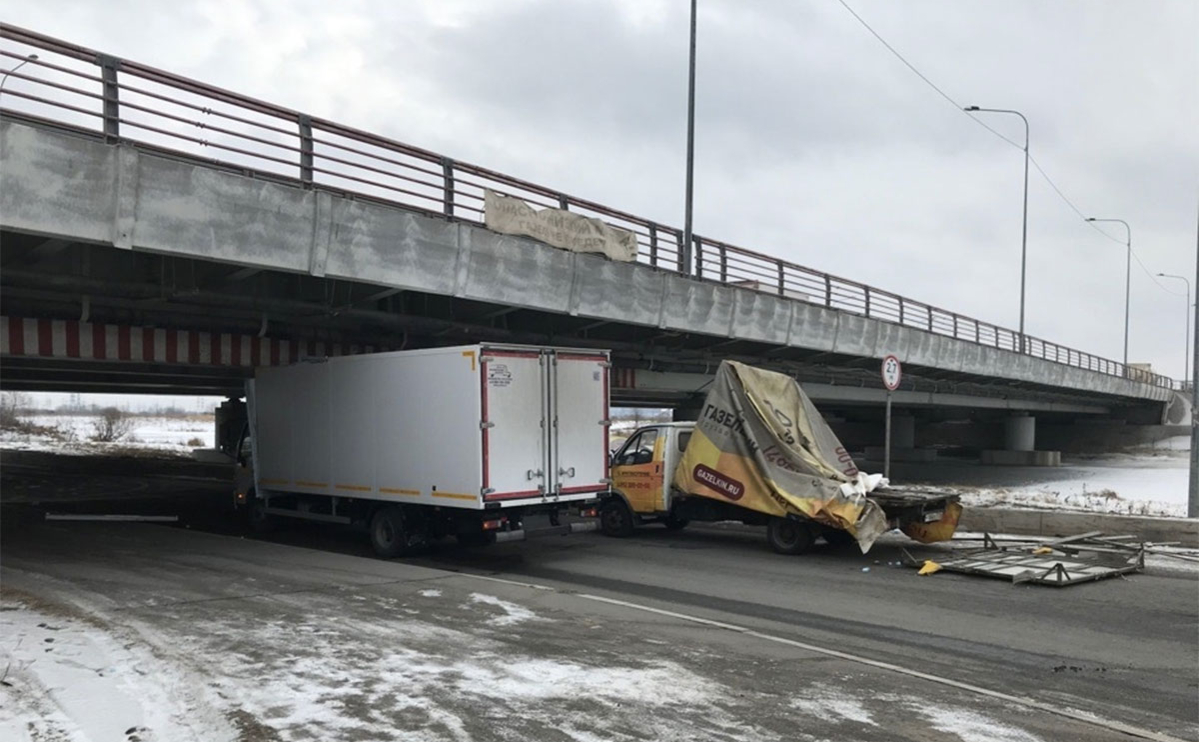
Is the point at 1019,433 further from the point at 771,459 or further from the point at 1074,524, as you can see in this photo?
the point at 771,459

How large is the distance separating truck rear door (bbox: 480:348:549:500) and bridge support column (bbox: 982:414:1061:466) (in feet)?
142

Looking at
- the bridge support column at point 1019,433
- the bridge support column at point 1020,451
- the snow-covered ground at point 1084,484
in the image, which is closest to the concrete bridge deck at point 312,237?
the snow-covered ground at point 1084,484

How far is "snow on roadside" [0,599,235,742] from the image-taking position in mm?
5145

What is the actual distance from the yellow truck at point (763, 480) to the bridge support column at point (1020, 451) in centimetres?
3971

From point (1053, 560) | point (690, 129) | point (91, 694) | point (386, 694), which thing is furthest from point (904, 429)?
point (91, 694)

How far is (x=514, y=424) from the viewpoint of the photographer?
12469 mm

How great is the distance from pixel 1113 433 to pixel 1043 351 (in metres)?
24.4

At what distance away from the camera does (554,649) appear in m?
7.53

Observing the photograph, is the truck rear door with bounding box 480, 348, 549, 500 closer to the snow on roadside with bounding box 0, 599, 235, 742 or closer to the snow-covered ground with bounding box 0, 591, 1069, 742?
the snow-covered ground with bounding box 0, 591, 1069, 742

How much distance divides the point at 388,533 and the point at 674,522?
539cm

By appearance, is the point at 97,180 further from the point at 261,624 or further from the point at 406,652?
the point at 406,652

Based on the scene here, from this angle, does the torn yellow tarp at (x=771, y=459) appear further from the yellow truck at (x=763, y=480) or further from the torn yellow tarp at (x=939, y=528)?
the torn yellow tarp at (x=939, y=528)

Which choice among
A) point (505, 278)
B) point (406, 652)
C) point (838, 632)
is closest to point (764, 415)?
point (505, 278)

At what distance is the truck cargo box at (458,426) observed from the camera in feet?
40.0
